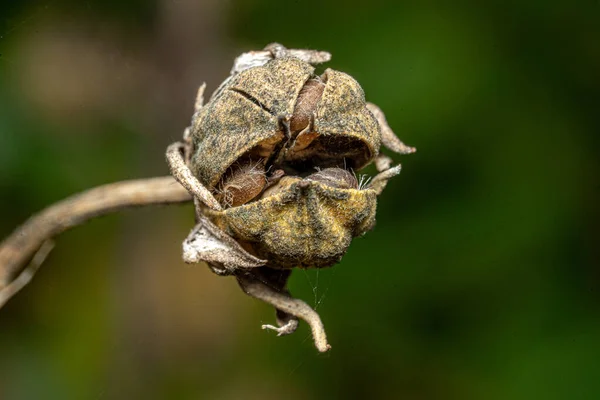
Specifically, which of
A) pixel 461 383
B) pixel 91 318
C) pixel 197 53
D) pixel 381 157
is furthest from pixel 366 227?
pixel 91 318

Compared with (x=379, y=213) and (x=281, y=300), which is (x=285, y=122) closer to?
(x=281, y=300)

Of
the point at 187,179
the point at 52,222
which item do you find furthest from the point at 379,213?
the point at 187,179

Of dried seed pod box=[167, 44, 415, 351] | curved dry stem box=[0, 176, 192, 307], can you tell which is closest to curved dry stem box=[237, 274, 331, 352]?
dried seed pod box=[167, 44, 415, 351]

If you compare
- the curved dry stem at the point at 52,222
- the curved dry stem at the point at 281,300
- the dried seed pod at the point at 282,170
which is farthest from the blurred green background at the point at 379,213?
the dried seed pod at the point at 282,170

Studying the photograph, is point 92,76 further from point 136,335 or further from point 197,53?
point 136,335

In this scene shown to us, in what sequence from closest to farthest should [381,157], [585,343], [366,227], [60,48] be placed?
[366,227], [381,157], [585,343], [60,48]

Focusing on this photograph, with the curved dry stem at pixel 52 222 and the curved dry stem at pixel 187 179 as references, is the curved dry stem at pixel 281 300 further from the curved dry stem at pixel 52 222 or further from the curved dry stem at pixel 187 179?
the curved dry stem at pixel 52 222

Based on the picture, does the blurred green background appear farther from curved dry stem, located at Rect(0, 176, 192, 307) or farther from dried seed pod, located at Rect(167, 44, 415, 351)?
dried seed pod, located at Rect(167, 44, 415, 351)
